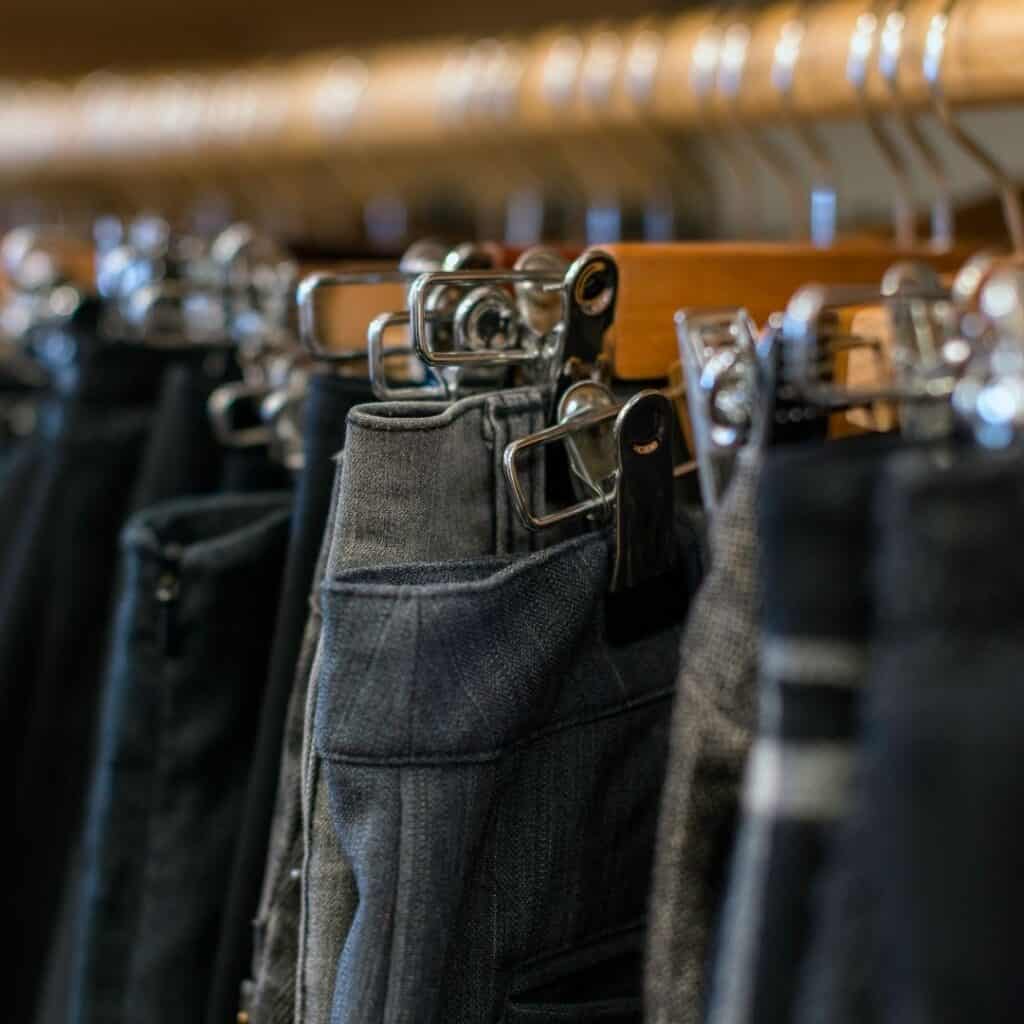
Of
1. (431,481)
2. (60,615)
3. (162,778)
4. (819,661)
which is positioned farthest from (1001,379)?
(60,615)

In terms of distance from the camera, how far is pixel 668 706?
54 centimetres

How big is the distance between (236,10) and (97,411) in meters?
1.03

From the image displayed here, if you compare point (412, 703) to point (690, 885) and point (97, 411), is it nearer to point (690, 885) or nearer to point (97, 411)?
point (690, 885)

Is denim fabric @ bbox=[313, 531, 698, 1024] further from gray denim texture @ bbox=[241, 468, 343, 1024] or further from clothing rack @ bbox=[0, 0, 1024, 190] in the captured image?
clothing rack @ bbox=[0, 0, 1024, 190]

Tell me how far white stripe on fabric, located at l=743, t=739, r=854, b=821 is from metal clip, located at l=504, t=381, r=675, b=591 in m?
0.18

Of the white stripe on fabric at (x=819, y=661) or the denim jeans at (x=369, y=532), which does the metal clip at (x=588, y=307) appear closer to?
the denim jeans at (x=369, y=532)

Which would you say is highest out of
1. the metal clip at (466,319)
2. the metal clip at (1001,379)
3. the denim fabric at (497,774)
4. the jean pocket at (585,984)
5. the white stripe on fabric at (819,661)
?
the metal clip at (466,319)

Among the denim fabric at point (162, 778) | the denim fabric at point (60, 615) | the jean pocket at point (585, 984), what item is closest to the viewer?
the jean pocket at point (585, 984)

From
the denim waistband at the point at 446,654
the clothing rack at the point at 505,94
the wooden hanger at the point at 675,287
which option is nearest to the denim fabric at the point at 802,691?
the denim waistband at the point at 446,654

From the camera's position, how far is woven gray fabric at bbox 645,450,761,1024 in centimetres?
40

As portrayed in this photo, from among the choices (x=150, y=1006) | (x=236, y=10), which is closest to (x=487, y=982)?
(x=150, y=1006)

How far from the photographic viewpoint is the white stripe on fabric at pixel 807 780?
0.33 m

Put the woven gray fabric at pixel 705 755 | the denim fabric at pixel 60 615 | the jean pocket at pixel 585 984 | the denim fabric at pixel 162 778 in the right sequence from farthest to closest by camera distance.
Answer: the denim fabric at pixel 60 615, the denim fabric at pixel 162 778, the jean pocket at pixel 585 984, the woven gray fabric at pixel 705 755

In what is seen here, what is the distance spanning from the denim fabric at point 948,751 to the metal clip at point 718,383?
0.18 m
